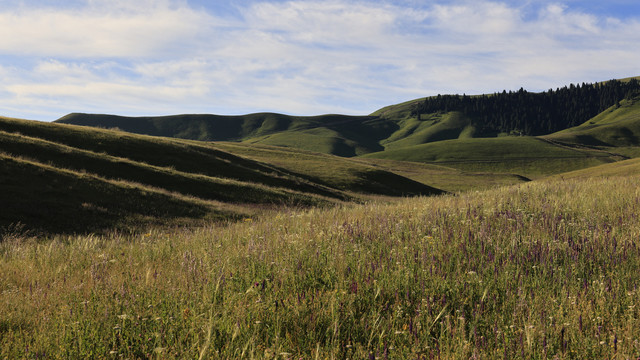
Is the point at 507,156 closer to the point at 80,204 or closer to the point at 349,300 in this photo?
the point at 80,204

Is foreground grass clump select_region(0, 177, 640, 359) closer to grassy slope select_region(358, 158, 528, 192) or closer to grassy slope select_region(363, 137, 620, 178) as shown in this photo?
grassy slope select_region(358, 158, 528, 192)

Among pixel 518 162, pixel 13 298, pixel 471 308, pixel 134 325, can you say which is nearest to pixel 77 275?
pixel 13 298

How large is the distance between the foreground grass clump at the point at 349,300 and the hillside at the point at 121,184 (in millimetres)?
15068

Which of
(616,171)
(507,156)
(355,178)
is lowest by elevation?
(355,178)

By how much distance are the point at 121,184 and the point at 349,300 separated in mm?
25581

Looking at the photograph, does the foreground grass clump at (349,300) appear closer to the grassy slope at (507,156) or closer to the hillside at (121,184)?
the hillside at (121,184)

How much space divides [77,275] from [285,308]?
296 centimetres

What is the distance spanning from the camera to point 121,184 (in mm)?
25297

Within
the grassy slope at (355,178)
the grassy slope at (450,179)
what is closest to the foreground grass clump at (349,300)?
the grassy slope at (355,178)

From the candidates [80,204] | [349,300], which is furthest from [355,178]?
[349,300]

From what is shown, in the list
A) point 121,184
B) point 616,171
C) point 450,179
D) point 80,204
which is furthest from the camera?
point 450,179

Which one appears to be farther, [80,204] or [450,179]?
[450,179]

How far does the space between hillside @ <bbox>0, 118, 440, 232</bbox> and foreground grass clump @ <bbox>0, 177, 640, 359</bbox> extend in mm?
15068

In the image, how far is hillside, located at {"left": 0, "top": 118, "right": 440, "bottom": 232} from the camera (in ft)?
61.1
